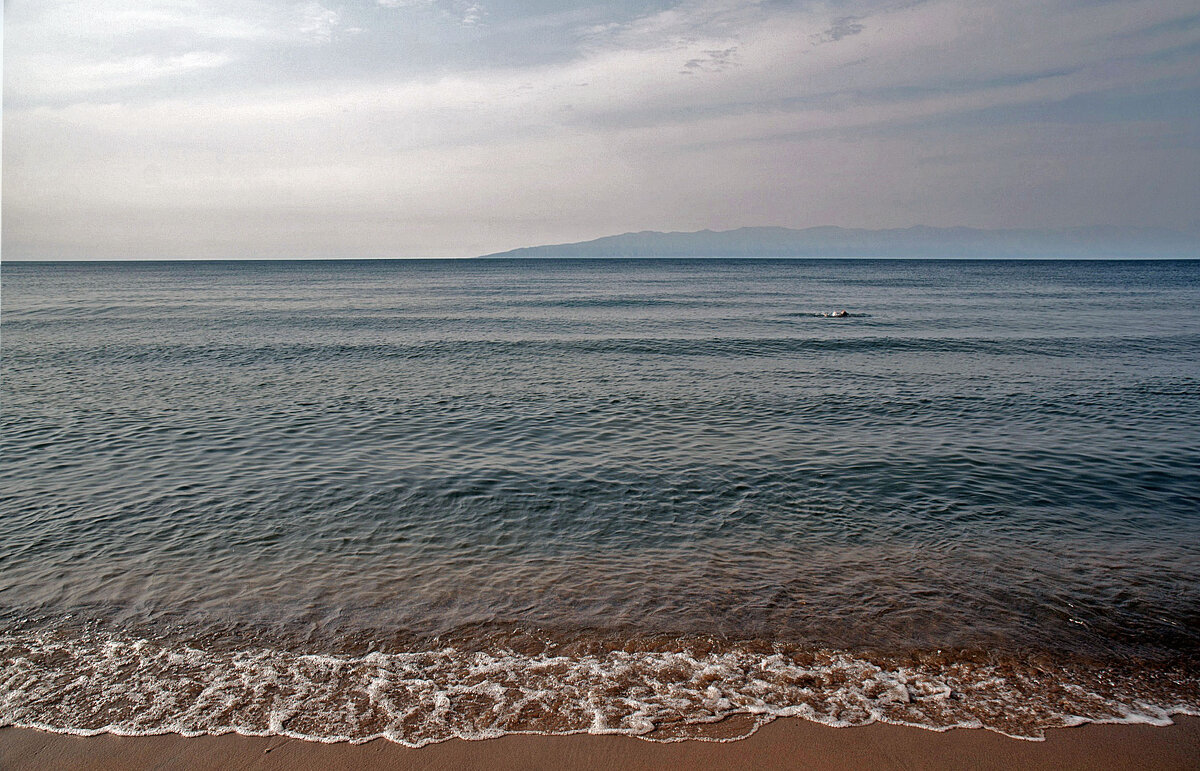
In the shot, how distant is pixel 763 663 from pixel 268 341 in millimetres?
40456

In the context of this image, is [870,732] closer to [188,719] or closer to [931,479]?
[188,719]

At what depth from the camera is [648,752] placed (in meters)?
7.15

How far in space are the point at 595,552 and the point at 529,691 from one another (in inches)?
171

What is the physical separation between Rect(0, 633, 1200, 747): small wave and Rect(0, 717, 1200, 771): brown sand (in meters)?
0.17

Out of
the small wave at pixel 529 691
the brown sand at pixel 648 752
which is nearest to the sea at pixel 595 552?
the small wave at pixel 529 691

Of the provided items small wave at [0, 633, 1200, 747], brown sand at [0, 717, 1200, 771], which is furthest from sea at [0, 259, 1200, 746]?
brown sand at [0, 717, 1200, 771]

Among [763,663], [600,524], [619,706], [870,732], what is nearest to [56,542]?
[600,524]

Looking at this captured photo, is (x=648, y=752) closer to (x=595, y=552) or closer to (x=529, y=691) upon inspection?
(x=529, y=691)

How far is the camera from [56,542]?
1255 centimetres

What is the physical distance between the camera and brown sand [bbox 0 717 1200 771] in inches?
275

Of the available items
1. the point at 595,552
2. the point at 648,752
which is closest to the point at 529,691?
the point at 648,752

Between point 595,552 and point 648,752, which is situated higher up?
point 595,552

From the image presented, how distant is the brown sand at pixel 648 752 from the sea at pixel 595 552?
220 millimetres

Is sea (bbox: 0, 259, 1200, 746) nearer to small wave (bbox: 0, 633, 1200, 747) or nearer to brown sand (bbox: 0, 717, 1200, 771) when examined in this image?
small wave (bbox: 0, 633, 1200, 747)
